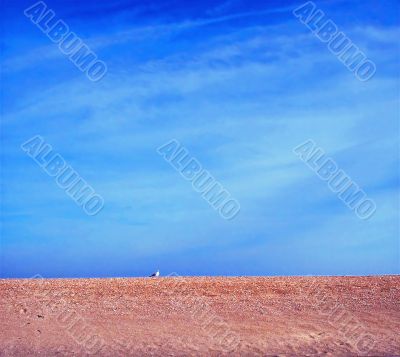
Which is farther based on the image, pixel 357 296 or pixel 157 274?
pixel 157 274

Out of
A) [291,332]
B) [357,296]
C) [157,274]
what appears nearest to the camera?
[291,332]

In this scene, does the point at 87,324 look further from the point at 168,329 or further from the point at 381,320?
the point at 381,320

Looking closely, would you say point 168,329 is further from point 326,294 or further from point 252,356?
point 326,294

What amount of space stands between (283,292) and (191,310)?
3.74 metres

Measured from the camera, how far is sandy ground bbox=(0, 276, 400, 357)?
14797 millimetres

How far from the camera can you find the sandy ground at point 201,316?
14.8 meters

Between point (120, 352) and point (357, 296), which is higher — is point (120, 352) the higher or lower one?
the lower one

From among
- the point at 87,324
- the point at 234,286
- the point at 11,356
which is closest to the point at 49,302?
the point at 87,324

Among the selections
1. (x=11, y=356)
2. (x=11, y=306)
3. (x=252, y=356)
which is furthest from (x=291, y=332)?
(x=11, y=306)

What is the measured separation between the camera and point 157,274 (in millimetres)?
24906

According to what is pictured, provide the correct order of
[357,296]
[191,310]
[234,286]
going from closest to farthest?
[191,310] → [357,296] → [234,286]

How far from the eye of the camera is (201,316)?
17125mm

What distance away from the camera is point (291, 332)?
15672mm

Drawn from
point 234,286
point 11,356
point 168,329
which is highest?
point 234,286
